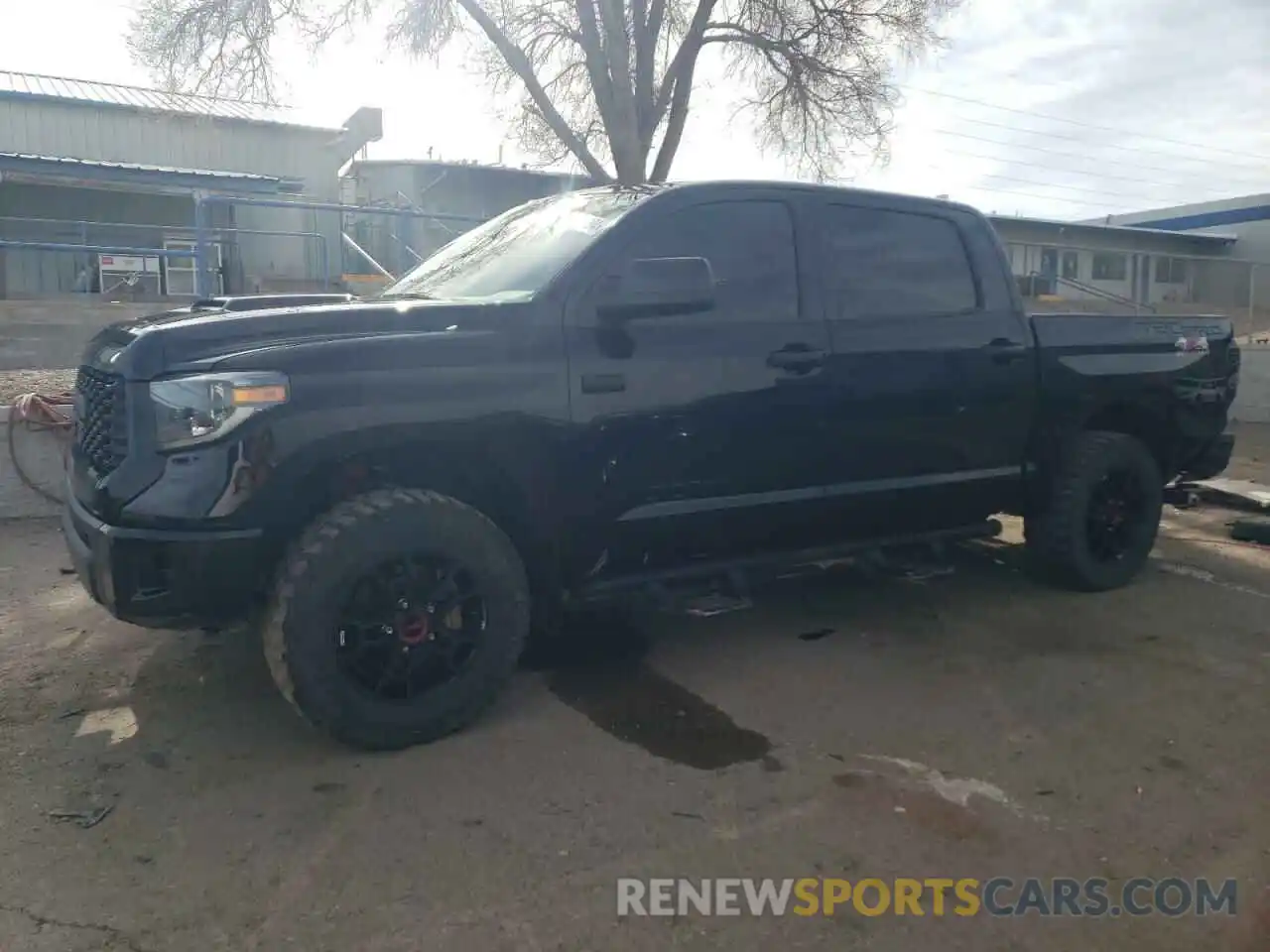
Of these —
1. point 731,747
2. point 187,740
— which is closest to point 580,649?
point 731,747

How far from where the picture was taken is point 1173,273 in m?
22.5

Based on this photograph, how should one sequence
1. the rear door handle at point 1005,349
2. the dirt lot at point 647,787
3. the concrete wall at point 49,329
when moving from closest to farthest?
the dirt lot at point 647,787, the rear door handle at point 1005,349, the concrete wall at point 49,329

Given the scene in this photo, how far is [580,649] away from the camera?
449cm

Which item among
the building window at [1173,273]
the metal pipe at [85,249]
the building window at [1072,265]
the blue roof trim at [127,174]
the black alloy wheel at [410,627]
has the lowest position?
the black alloy wheel at [410,627]

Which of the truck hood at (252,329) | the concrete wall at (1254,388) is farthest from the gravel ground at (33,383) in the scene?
the concrete wall at (1254,388)

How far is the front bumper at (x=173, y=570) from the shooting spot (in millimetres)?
3088

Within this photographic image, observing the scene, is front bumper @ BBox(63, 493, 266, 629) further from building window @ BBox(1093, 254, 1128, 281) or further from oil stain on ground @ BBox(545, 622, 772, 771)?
building window @ BBox(1093, 254, 1128, 281)

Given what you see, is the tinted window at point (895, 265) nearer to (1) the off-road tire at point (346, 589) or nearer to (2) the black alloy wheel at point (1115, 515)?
(2) the black alloy wheel at point (1115, 515)

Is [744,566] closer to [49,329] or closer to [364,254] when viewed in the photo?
[49,329]

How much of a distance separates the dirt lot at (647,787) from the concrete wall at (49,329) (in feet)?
14.6

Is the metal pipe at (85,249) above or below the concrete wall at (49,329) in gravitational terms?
above

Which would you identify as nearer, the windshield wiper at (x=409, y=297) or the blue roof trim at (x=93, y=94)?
the windshield wiper at (x=409, y=297)

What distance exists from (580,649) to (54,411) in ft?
13.9

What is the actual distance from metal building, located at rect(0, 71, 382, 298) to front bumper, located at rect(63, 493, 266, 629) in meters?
12.7
